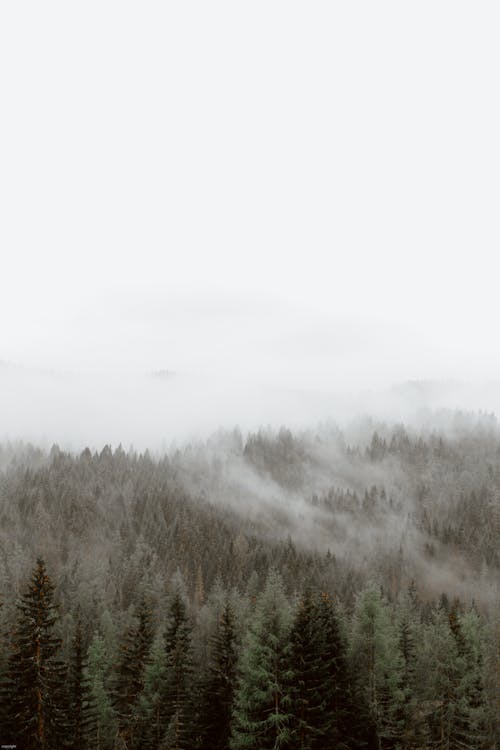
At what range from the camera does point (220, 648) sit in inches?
1794

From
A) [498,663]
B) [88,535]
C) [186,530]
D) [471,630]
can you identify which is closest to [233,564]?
[186,530]

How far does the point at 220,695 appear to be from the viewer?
145ft

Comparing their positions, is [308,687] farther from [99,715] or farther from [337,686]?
[99,715]

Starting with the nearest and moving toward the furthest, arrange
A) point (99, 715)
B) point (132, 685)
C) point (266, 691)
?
point (266, 691) → point (132, 685) → point (99, 715)

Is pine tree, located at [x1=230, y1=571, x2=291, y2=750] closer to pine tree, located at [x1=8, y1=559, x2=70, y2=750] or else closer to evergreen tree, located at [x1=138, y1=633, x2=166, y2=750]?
evergreen tree, located at [x1=138, y1=633, x2=166, y2=750]

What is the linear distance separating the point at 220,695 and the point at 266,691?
1017 centimetres

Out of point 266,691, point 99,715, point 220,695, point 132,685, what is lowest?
point 99,715

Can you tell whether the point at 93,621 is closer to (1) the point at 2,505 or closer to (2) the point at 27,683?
(2) the point at 27,683

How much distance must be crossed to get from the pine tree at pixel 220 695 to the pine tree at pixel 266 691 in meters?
5.57

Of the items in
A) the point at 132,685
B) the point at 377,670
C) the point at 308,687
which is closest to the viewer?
the point at 308,687

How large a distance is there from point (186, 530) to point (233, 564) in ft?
89.1

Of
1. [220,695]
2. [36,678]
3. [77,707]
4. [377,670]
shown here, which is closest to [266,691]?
[220,695]

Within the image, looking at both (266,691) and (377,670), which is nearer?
(266,691)

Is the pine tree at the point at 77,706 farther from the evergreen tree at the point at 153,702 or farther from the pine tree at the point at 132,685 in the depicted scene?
the evergreen tree at the point at 153,702
